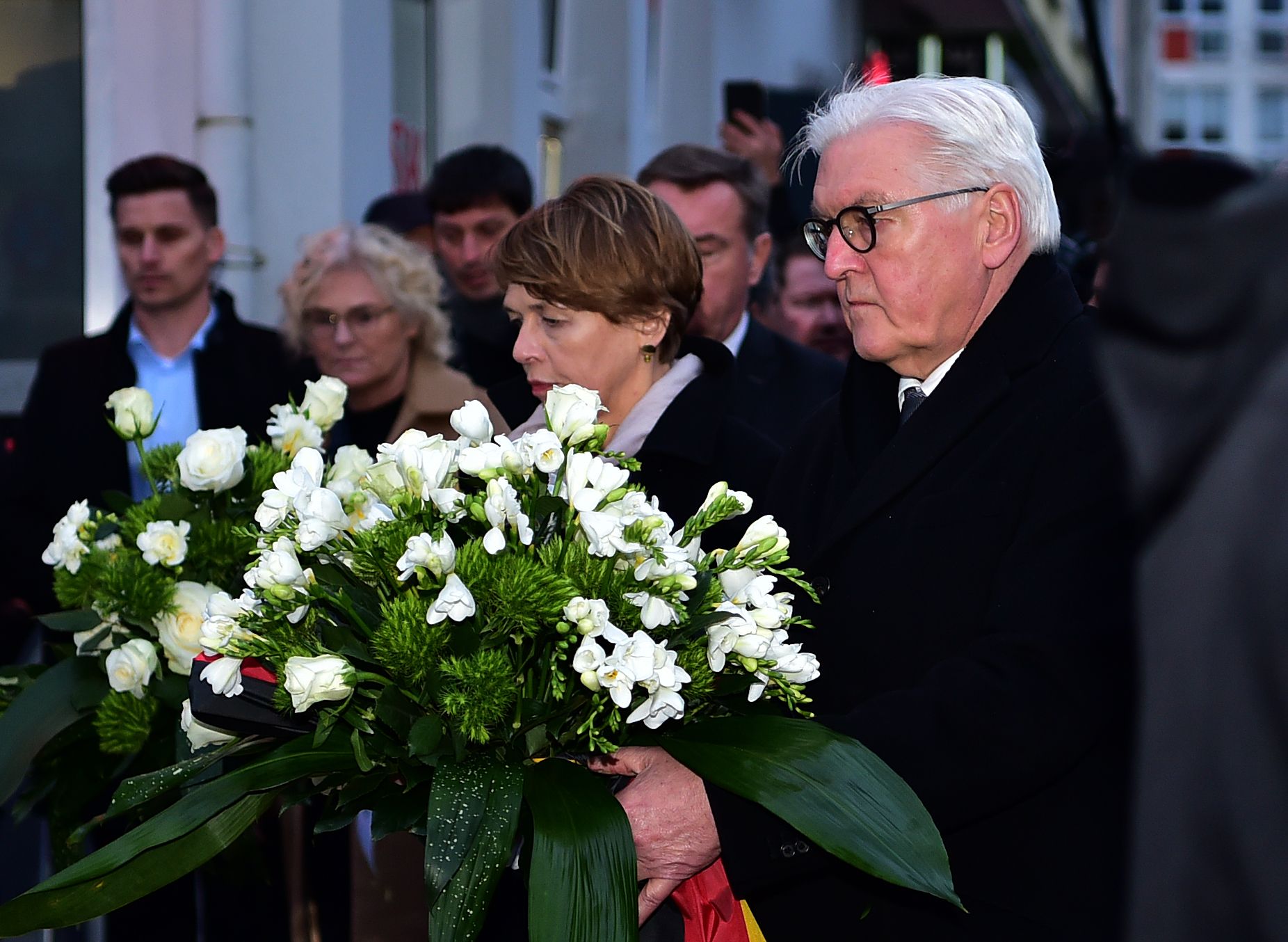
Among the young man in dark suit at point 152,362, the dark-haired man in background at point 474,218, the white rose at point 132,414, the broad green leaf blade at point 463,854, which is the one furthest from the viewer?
the dark-haired man in background at point 474,218

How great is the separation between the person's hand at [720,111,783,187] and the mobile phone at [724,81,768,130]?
0.01 metres

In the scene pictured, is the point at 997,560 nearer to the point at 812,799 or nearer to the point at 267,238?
the point at 812,799

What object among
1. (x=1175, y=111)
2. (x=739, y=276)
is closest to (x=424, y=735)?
(x=739, y=276)

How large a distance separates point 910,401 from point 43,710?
1.49 m

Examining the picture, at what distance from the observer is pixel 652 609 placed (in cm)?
214

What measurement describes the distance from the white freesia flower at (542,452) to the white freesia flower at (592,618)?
20 cm

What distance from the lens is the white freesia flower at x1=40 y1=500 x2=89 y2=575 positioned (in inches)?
112

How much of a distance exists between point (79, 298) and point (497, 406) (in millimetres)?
3362

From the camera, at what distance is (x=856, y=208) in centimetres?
247

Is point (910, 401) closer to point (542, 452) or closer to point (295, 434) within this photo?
point (542, 452)

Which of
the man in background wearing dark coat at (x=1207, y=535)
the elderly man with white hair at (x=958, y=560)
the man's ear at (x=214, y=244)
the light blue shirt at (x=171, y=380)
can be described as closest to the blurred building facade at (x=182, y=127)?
the man's ear at (x=214, y=244)

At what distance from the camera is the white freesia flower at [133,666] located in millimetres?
2678

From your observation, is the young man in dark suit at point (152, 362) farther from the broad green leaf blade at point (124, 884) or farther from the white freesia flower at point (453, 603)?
the white freesia flower at point (453, 603)

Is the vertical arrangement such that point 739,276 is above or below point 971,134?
below
